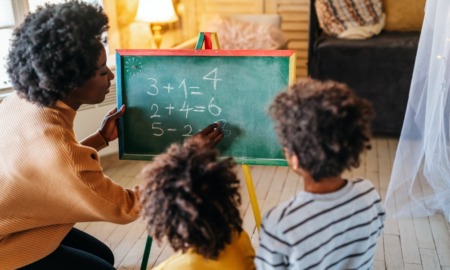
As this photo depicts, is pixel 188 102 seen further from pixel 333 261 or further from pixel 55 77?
pixel 333 261

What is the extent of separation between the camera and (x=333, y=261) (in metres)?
1.24

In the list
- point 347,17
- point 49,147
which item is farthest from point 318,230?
point 347,17

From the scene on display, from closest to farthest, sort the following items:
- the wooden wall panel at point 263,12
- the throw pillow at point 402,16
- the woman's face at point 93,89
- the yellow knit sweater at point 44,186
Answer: the yellow knit sweater at point 44,186, the woman's face at point 93,89, the throw pillow at point 402,16, the wooden wall panel at point 263,12

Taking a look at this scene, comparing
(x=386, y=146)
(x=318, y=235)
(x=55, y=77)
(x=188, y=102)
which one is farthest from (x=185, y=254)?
(x=386, y=146)

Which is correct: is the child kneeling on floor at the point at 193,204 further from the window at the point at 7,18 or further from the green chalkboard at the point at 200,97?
the window at the point at 7,18

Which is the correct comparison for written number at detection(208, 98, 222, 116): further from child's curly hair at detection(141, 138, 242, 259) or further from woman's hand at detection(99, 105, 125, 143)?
child's curly hair at detection(141, 138, 242, 259)

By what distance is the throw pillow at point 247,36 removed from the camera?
441cm

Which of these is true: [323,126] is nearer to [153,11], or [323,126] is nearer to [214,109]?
[214,109]

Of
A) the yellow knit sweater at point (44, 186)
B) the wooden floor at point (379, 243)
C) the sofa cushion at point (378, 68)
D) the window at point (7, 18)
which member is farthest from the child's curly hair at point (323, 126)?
the sofa cushion at point (378, 68)

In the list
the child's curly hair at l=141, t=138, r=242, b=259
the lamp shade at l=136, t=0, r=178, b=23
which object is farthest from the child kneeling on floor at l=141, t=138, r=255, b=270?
the lamp shade at l=136, t=0, r=178, b=23

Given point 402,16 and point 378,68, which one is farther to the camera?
point 402,16

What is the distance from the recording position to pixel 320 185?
47.9 inches

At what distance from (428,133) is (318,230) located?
5.45ft

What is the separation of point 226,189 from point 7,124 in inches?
30.4
